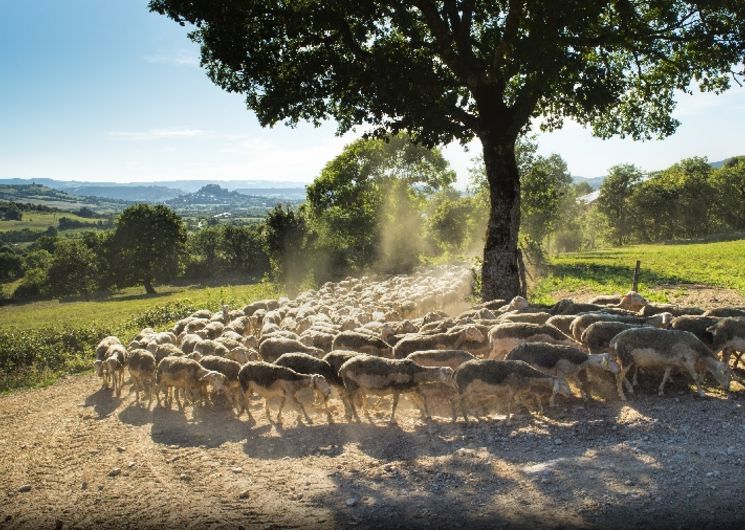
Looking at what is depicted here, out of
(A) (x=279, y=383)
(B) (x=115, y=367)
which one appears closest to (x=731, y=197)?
(A) (x=279, y=383)

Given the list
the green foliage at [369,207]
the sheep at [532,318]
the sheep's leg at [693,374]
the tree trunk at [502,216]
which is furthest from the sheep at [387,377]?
the green foliage at [369,207]

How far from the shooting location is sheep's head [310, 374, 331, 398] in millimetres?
11672

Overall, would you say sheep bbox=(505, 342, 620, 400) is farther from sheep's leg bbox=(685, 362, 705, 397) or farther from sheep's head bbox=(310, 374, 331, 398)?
sheep's head bbox=(310, 374, 331, 398)

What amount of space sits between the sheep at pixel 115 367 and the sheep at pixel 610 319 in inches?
511

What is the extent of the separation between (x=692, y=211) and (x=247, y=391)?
8560 cm

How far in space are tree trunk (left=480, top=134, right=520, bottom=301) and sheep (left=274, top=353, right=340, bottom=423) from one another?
8721 mm

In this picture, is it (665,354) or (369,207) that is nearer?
(665,354)

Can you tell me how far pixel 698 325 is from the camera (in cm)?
1188

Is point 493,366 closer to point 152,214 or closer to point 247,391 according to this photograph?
point 247,391

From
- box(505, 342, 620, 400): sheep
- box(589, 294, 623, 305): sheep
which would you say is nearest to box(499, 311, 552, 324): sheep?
box(505, 342, 620, 400): sheep

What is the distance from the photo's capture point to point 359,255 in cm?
4409

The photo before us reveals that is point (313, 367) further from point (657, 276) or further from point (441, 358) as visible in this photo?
point (657, 276)

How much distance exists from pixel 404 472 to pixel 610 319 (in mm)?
7086

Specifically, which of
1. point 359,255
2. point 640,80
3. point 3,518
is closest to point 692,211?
point 359,255
